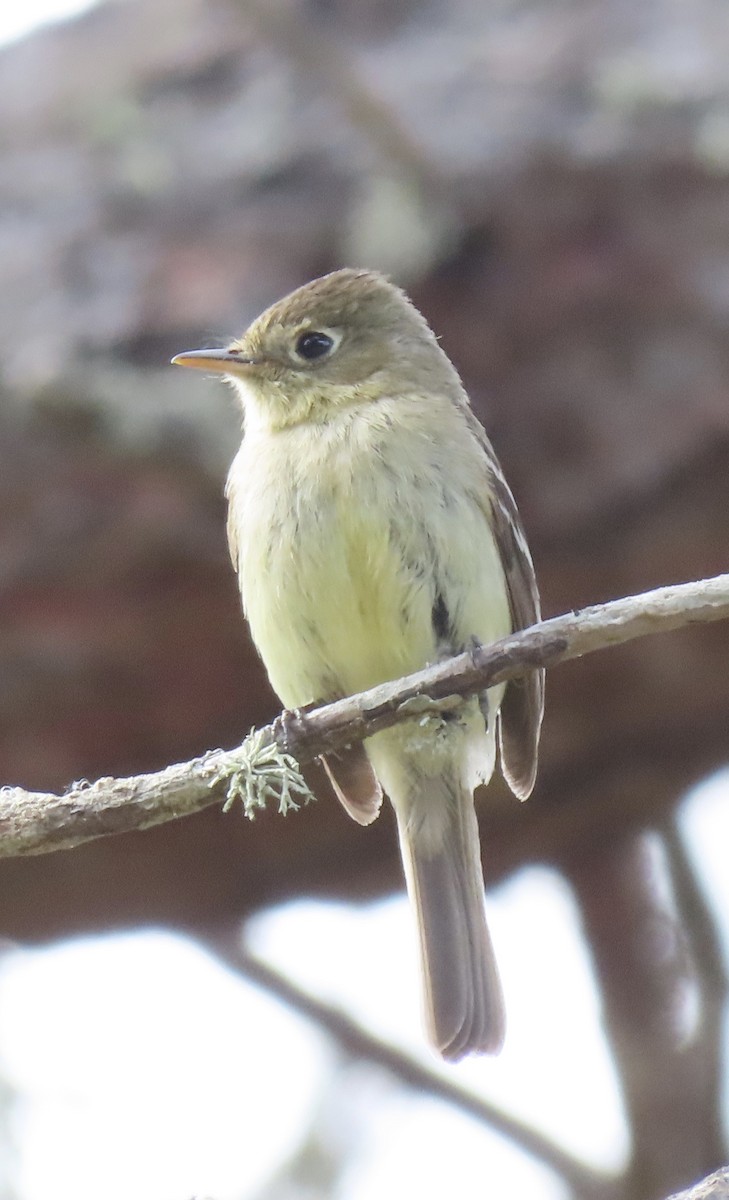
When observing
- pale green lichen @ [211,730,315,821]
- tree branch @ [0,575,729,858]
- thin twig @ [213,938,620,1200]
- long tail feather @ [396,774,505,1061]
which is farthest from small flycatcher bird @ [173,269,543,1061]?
tree branch @ [0,575,729,858]

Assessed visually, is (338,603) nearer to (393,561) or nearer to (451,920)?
(393,561)

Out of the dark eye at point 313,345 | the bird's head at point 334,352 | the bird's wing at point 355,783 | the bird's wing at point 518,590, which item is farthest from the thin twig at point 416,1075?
the dark eye at point 313,345

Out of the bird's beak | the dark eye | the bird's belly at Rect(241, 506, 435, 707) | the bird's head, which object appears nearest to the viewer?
the bird's belly at Rect(241, 506, 435, 707)

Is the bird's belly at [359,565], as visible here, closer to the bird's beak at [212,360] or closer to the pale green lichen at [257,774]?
the bird's beak at [212,360]

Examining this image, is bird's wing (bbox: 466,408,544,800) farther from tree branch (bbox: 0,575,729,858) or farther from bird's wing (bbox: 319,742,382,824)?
tree branch (bbox: 0,575,729,858)

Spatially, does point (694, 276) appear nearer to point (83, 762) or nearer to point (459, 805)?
point (459, 805)

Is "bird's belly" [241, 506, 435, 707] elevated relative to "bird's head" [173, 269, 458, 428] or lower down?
lower down

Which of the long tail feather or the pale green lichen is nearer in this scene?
the pale green lichen
